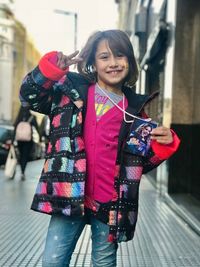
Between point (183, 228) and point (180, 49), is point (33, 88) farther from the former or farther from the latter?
point (180, 49)

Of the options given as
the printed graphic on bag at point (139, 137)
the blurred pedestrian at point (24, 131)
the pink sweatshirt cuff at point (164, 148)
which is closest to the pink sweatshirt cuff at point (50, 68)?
the printed graphic on bag at point (139, 137)

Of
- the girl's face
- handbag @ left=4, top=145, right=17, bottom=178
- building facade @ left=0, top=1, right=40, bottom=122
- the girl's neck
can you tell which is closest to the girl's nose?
the girl's face

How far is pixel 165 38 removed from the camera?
9.29 metres

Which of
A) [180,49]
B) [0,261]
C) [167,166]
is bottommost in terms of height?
[0,261]

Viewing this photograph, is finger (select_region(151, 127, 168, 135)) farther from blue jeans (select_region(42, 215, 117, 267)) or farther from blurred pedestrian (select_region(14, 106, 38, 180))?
blurred pedestrian (select_region(14, 106, 38, 180))

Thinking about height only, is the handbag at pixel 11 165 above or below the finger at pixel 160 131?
below

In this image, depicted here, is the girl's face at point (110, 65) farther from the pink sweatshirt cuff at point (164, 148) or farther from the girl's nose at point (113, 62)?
the pink sweatshirt cuff at point (164, 148)

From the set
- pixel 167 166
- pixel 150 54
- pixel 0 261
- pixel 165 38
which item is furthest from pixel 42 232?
pixel 150 54

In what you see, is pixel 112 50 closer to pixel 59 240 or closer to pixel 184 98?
pixel 59 240

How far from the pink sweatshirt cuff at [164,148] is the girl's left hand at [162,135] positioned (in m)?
0.05

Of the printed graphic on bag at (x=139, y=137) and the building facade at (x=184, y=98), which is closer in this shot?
the printed graphic on bag at (x=139, y=137)

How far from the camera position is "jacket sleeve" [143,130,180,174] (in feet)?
9.38

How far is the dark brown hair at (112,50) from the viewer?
9.77 feet

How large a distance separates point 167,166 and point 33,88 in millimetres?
5827
